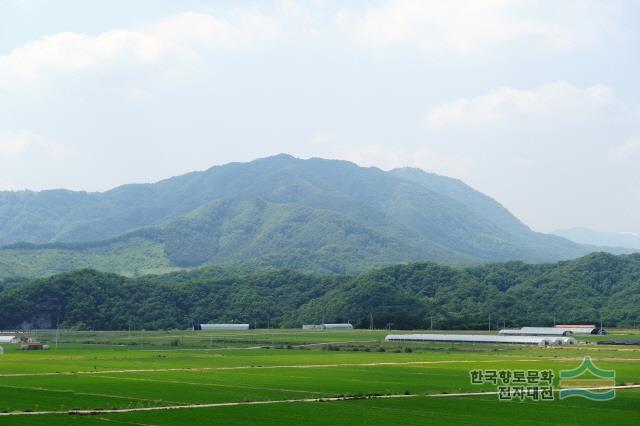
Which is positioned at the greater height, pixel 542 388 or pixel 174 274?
pixel 174 274

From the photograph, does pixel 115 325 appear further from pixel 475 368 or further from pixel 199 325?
pixel 475 368

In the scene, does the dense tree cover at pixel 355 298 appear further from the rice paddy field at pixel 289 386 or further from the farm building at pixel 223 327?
the rice paddy field at pixel 289 386

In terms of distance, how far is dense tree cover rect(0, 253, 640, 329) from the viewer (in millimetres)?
140500

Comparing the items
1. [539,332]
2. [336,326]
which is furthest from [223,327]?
[539,332]

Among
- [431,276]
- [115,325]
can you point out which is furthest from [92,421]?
[431,276]

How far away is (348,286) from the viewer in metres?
160

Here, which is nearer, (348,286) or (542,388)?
(542,388)

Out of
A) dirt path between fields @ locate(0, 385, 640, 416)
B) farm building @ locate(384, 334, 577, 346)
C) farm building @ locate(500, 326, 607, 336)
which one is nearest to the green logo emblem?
dirt path between fields @ locate(0, 385, 640, 416)

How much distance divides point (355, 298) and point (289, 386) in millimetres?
100874

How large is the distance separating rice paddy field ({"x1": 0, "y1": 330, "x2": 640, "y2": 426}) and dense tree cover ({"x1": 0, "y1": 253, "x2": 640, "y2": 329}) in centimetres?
4620

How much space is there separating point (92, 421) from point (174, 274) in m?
160

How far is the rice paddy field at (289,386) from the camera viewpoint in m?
40.0

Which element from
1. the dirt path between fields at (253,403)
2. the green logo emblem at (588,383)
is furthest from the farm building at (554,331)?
the dirt path between fields at (253,403)

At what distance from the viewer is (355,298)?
153625mm
